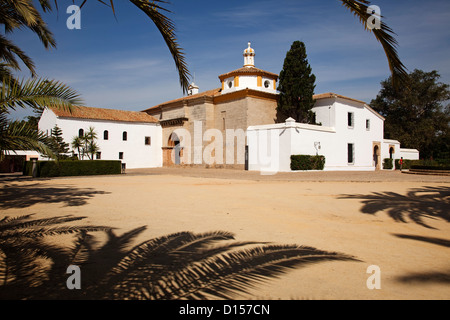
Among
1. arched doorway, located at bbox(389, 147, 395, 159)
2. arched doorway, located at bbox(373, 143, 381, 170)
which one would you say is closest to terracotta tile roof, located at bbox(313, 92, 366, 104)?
arched doorway, located at bbox(373, 143, 381, 170)

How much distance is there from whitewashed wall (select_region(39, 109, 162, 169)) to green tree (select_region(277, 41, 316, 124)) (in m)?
16.4

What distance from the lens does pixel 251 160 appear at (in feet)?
88.0

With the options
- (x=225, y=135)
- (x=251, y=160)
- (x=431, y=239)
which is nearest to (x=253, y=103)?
(x=225, y=135)

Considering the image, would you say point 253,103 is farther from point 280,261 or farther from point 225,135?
point 280,261

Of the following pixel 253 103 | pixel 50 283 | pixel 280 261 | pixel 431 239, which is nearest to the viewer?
pixel 50 283

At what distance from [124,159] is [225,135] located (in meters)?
12.0

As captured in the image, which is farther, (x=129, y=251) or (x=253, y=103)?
(x=253, y=103)

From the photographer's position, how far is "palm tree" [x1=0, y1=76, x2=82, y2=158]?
560cm

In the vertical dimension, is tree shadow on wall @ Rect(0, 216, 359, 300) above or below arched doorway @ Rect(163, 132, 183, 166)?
below

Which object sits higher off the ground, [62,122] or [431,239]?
[62,122]

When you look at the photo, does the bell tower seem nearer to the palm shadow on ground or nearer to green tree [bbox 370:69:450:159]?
green tree [bbox 370:69:450:159]

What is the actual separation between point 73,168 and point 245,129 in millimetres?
15150

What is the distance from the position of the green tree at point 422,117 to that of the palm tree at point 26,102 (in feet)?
149

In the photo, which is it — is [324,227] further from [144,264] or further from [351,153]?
[351,153]
